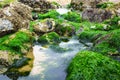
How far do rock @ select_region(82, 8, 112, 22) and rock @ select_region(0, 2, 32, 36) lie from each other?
10.5 m

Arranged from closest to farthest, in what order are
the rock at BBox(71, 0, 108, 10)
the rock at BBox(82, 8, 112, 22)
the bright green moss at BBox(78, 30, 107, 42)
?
the bright green moss at BBox(78, 30, 107, 42) → the rock at BBox(82, 8, 112, 22) → the rock at BBox(71, 0, 108, 10)

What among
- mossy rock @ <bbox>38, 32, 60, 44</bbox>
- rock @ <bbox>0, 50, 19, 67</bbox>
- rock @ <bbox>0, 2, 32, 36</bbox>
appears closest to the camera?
rock @ <bbox>0, 50, 19, 67</bbox>

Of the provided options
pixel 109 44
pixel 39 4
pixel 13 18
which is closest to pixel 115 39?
pixel 109 44

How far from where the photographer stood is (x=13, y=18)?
Result: 79.2 feet

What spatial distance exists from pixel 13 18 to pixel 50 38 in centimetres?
397

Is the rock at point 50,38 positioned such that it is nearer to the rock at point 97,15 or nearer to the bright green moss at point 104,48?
the bright green moss at point 104,48

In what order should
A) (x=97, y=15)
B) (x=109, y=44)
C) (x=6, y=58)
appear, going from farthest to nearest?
(x=97, y=15), (x=109, y=44), (x=6, y=58)

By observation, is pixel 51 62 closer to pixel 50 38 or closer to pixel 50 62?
pixel 50 62

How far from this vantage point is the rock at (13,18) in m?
23.3

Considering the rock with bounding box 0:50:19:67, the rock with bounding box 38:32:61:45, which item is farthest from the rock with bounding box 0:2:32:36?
the rock with bounding box 0:50:19:67

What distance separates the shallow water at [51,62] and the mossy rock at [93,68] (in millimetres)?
1508

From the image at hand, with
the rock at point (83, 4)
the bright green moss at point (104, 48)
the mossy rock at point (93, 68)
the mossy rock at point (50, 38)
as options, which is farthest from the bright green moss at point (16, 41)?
the rock at point (83, 4)

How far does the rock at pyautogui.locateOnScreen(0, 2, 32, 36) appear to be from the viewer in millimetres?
23312

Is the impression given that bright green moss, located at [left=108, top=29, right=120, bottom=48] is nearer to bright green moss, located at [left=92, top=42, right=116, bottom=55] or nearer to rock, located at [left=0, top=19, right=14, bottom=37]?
bright green moss, located at [left=92, top=42, right=116, bottom=55]
